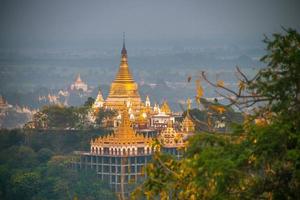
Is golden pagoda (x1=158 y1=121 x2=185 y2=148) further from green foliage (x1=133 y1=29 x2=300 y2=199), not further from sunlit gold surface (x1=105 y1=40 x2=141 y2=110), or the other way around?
green foliage (x1=133 y1=29 x2=300 y2=199)

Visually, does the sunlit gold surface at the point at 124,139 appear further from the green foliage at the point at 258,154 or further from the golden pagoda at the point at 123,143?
the green foliage at the point at 258,154

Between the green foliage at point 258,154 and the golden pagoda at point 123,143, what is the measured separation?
43.4m

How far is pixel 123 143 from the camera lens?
64.6 meters

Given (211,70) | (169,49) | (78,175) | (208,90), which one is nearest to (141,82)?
(211,70)

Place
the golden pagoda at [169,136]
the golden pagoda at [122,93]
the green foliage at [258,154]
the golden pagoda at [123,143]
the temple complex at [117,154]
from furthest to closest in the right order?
the golden pagoda at [122,93] < the golden pagoda at [123,143] < the temple complex at [117,154] < the golden pagoda at [169,136] < the green foliage at [258,154]

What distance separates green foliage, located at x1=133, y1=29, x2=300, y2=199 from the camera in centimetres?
1925

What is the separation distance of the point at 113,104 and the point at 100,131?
23.1 ft

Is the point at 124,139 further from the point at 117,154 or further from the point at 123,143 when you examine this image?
the point at 117,154

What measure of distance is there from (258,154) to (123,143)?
45.2m

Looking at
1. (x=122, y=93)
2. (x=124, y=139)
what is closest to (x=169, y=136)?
(x=124, y=139)

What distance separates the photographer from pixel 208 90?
13575 cm

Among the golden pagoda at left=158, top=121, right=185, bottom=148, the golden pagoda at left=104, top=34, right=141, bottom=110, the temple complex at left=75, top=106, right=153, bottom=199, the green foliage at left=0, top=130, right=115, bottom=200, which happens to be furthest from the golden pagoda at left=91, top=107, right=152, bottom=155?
the golden pagoda at left=104, top=34, right=141, bottom=110

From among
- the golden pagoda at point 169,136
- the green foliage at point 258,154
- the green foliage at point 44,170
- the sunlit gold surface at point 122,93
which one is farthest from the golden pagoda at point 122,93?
the green foliage at point 258,154

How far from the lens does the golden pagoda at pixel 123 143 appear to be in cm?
6438
